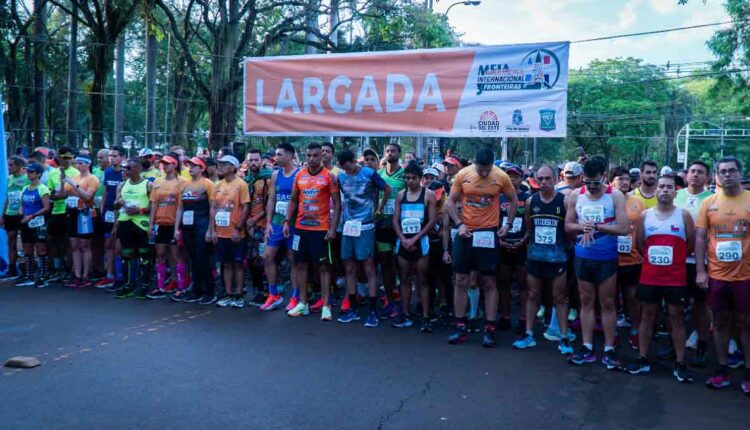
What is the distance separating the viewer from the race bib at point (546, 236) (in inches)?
252

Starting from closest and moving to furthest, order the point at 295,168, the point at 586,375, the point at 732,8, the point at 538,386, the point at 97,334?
the point at 538,386
the point at 586,375
the point at 97,334
the point at 295,168
the point at 732,8

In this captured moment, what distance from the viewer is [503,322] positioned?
7.50 m

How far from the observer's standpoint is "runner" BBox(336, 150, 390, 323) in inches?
298

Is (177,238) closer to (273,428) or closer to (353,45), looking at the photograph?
(273,428)

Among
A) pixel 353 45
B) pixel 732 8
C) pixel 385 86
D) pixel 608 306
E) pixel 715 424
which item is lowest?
pixel 715 424

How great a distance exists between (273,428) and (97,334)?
11.1 feet

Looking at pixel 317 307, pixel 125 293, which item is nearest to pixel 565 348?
pixel 317 307

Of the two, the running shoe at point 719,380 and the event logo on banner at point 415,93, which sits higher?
the event logo on banner at point 415,93

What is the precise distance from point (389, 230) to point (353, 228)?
44cm

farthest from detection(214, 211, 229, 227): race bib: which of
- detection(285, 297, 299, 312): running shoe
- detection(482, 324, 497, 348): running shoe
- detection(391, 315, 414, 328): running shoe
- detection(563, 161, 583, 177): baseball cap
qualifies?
detection(563, 161, 583, 177): baseball cap

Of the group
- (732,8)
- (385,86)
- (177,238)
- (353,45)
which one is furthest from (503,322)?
(732,8)

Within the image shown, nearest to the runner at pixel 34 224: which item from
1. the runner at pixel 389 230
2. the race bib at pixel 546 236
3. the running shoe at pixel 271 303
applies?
the running shoe at pixel 271 303

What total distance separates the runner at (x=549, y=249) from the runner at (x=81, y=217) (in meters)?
6.55

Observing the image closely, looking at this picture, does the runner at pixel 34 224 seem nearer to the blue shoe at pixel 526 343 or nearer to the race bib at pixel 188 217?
the race bib at pixel 188 217
